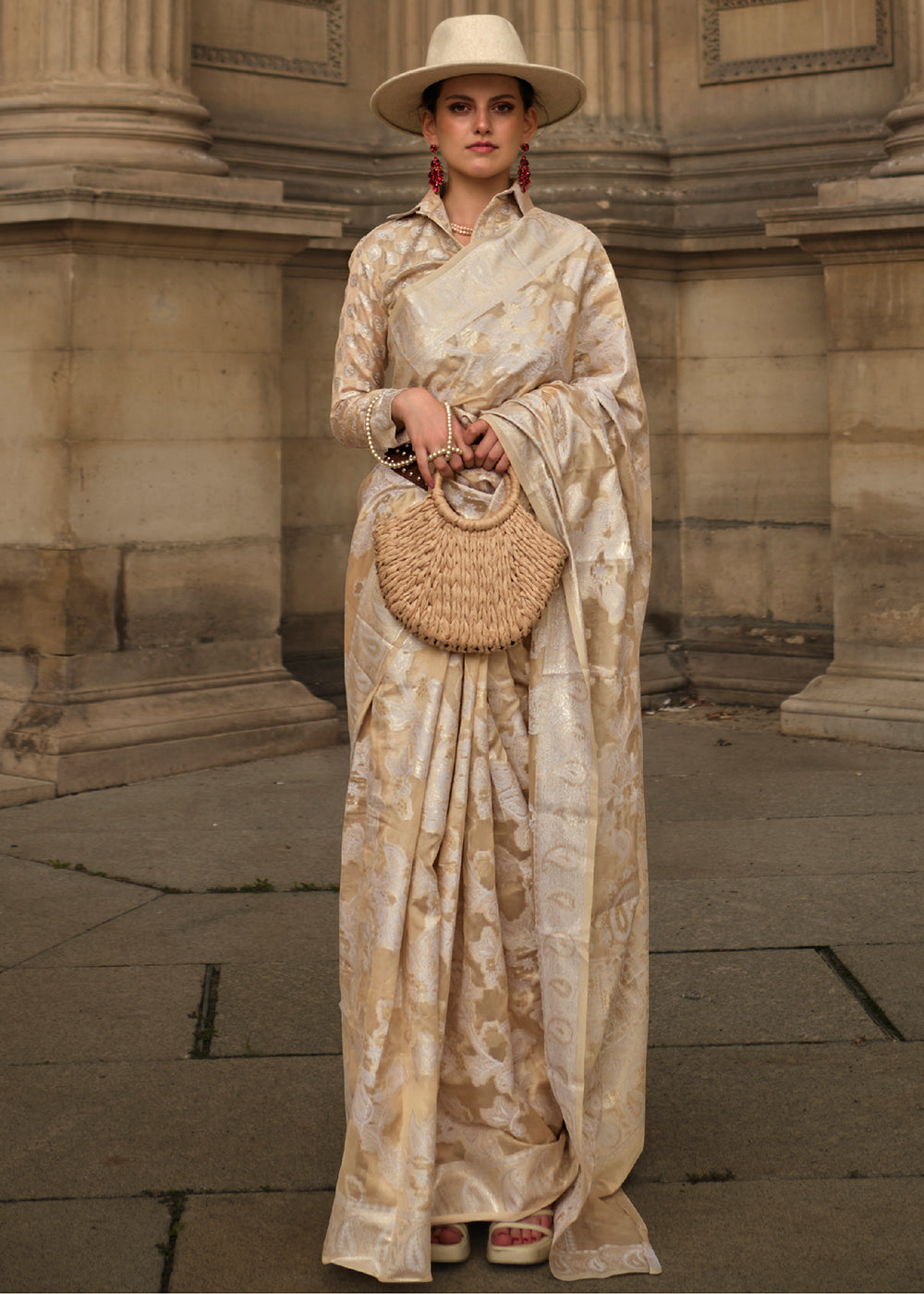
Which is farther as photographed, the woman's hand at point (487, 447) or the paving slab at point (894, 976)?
the paving slab at point (894, 976)

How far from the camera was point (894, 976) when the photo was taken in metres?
4.38

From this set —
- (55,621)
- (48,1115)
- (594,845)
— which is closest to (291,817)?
(55,621)

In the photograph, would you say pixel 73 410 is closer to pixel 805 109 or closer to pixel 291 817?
pixel 291 817

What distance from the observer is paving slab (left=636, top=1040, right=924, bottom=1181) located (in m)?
3.36

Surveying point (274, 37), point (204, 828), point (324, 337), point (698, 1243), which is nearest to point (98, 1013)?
point (698, 1243)

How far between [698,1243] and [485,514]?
133 centimetres

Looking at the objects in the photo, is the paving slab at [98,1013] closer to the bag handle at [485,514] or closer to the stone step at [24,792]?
the bag handle at [485,514]

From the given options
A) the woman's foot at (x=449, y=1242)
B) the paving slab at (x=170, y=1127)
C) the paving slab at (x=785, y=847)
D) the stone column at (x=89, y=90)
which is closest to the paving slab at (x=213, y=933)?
the paving slab at (x=170, y=1127)

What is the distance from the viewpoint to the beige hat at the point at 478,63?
121 inches

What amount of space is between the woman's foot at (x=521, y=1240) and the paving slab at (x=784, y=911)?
167 cm

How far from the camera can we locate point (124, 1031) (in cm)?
411

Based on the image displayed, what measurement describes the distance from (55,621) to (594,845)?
4.19 metres

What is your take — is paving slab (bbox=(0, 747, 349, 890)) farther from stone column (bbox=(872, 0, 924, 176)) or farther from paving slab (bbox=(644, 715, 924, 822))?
stone column (bbox=(872, 0, 924, 176))

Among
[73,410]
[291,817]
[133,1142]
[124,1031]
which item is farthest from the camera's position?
[73,410]
